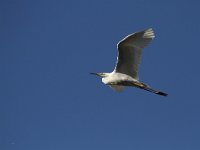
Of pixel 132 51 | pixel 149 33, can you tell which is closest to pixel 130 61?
pixel 132 51

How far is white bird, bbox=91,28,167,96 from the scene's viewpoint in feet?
92.2

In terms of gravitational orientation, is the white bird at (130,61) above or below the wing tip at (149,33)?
below

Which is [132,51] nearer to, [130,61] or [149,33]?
[130,61]

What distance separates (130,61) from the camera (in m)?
29.0

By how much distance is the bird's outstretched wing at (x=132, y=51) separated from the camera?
2805 centimetres

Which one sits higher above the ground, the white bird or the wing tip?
the wing tip

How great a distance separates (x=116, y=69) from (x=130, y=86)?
1.05 meters

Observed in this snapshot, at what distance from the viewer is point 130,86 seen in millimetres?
29469

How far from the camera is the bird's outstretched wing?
92.0 ft

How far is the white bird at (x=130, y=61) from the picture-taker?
28.1 metres

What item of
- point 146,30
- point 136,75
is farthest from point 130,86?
point 146,30

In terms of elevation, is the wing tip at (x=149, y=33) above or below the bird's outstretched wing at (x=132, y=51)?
above

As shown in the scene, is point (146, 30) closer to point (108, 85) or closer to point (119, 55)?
point (119, 55)

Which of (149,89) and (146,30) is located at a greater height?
(146,30)
